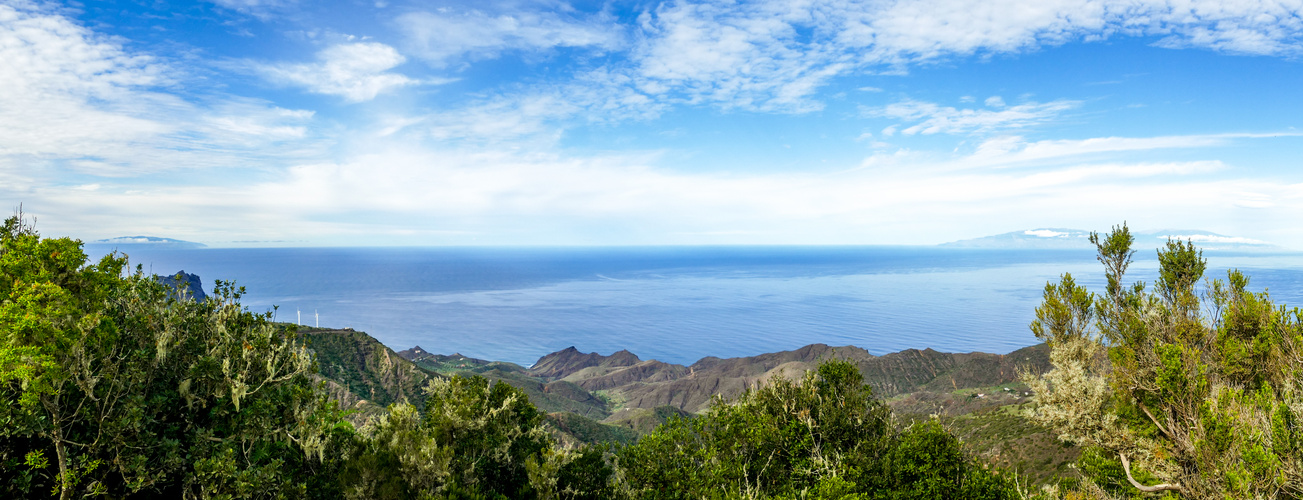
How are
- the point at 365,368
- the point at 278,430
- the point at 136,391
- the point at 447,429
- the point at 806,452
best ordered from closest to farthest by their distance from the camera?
the point at 136,391 < the point at 278,430 < the point at 806,452 < the point at 447,429 < the point at 365,368

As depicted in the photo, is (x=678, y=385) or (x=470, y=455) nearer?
(x=470, y=455)

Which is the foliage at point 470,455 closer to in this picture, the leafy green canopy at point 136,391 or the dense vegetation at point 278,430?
the dense vegetation at point 278,430

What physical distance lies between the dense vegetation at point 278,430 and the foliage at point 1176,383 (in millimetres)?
4777

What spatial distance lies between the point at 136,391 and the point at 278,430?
3404 mm

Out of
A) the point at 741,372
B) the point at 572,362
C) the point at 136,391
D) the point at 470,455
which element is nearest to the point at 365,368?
the point at 572,362

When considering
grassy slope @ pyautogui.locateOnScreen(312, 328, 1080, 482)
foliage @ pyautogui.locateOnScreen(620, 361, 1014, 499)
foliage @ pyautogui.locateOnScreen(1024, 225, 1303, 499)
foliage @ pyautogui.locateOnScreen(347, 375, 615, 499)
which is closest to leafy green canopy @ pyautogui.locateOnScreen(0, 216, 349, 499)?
foliage @ pyautogui.locateOnScreen(347, 375, 615, 499)

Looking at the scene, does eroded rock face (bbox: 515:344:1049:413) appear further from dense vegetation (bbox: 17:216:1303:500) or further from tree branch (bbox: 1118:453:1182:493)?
dense vegetation (bbox: 17:216:1303:500)

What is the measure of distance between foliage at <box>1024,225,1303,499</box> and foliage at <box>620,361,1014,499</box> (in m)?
4.66

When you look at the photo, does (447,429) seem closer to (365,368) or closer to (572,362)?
(365,368)

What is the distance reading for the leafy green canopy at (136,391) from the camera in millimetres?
12008

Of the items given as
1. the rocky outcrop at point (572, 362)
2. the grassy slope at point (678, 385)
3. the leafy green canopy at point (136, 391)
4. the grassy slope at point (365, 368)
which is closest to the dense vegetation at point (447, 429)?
the leafy green canopy at point (136, 391)

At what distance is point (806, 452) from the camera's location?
16234mm

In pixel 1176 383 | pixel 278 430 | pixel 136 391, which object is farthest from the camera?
pixel 278 430

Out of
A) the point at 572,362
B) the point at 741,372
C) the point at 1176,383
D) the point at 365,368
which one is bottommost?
the point at 572,362
